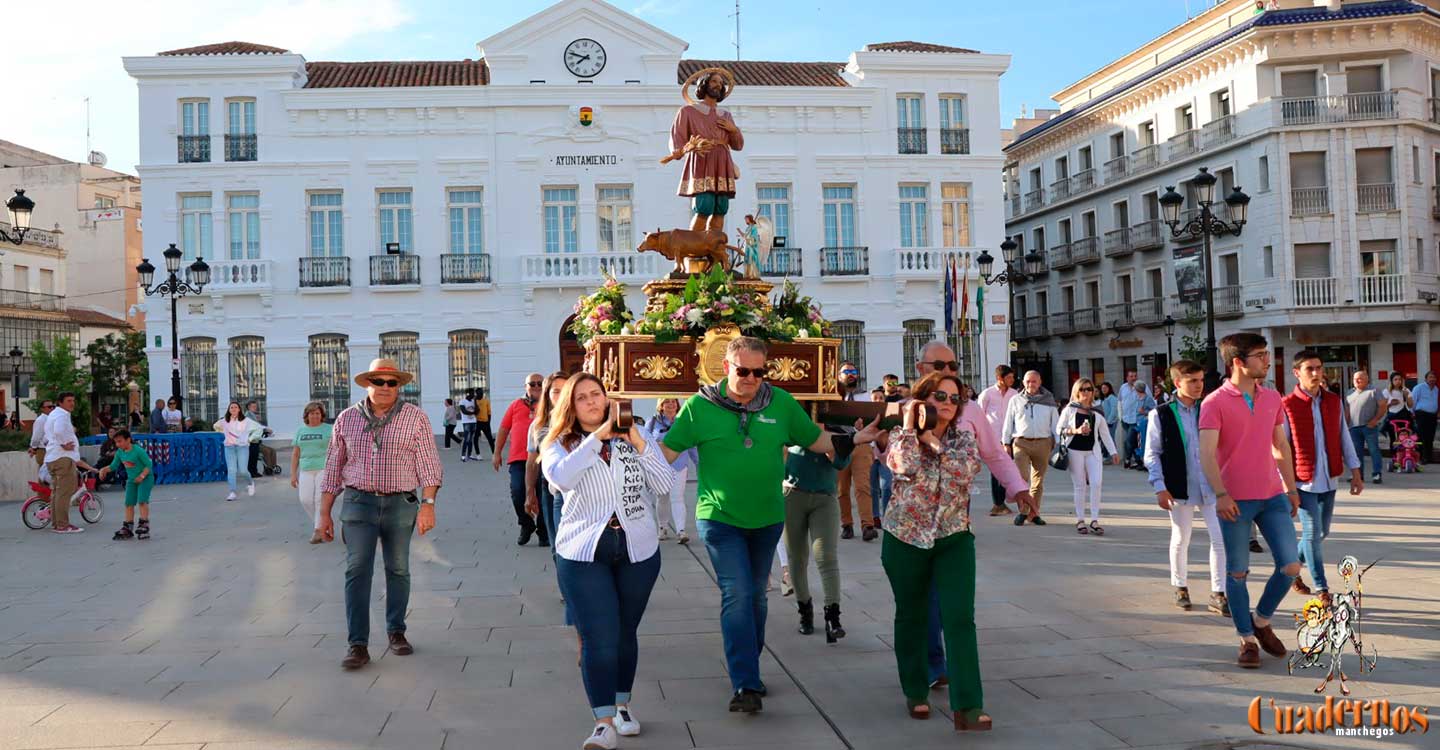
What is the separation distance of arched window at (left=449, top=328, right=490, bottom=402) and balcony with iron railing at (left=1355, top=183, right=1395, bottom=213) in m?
25.9

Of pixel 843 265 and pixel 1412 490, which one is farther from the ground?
pixel 843 265


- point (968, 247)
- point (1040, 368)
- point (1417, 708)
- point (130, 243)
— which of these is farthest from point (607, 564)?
point (130, 243)

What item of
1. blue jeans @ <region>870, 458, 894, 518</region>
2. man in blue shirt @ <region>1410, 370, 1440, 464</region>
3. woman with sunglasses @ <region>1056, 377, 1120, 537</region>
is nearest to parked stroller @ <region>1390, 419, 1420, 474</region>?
man in blue shirt @ <region>1410, 370, 1440, 464</region>

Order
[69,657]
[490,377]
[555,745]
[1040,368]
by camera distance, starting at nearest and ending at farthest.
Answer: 1. [555,745]
2. [69,657]
3. [490,377]
4. [1040,368]

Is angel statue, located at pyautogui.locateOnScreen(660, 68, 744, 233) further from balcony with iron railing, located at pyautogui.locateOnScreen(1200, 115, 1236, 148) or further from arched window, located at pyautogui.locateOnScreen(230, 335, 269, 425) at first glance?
balcony with iron railing, located at pyautogui.locateOnScreen(1200, 115, 1236, 148)

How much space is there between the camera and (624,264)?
30734 mm

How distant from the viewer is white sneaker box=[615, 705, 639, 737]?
4.98 meters

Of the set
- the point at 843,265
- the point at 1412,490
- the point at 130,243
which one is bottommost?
the point at 1412,490

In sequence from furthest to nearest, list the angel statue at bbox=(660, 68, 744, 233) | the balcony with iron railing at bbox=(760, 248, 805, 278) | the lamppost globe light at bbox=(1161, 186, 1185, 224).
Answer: the balcony with iron railing at bbox=(760, 248, 805, 278)
the lamppost globe light at bbox=(1161, 186, 1185, 224)
the angel statue at bbox=(660, 68, 744, 233)

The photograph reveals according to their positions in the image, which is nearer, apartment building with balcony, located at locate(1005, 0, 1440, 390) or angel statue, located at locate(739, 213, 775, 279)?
angel statue, located at locate(739, 213, 775, 279)

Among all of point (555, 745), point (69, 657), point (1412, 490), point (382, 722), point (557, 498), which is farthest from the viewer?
point (1412, 490)

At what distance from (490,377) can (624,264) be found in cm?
488

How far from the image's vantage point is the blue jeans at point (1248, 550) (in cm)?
609

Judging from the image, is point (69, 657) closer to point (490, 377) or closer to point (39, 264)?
point (490, 377)
